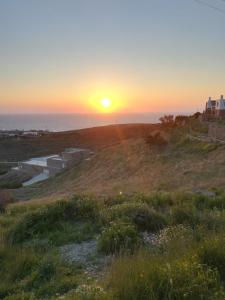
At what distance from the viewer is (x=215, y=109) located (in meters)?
43.8

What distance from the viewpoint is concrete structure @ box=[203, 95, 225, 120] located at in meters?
39.8

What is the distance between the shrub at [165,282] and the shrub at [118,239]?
144cm

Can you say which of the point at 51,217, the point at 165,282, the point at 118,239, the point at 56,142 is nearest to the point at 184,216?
the point at 118,239

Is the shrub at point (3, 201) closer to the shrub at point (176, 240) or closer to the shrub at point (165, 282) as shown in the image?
the shrub at point (176, 240)

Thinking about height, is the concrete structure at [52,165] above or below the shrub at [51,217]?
below

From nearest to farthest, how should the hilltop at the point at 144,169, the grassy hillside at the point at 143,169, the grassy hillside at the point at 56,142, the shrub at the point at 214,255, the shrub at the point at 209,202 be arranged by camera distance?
the shrub at the point at 214,255 → the shrub at the point at 209,202 → the grassy hillside at the point at 143,169 → the hilltop at the point at 144,169 → the grassy hillside at the point at 56,142

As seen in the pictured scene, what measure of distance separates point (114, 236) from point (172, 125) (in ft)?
129

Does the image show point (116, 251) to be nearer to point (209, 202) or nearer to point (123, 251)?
point (123, 251)

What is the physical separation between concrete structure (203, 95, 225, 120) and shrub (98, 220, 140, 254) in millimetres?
34766

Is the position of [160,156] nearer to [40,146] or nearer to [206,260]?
[206,260]

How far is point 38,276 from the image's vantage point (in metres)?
4.56

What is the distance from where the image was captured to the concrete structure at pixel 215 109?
39.8 meters

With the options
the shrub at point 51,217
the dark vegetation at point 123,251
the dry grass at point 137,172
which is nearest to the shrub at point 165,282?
the dark vegetation at point 123,251

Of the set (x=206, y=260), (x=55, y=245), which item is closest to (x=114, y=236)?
(x=55, y=245)
